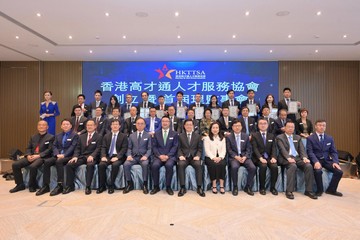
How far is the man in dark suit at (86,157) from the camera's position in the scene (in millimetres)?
4090

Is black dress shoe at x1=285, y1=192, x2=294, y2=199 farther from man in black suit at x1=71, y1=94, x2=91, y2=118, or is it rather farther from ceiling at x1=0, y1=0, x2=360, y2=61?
man in black suit at x1=71, y1=94, x2=91, y2=118

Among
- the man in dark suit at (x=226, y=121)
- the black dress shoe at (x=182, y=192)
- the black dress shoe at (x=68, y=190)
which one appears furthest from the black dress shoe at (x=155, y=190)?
the man in dark suit at (x=226, y=121)

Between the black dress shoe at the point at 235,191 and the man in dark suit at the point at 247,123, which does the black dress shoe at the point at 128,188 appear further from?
the man in dark suit at the point at 247,123

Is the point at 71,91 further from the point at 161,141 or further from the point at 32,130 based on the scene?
the point at 161,141

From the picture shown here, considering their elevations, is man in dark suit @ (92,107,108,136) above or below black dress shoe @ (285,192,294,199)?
above

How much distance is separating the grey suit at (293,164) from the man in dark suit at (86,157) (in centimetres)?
327

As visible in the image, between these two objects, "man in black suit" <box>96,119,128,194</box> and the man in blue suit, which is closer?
"man in black suit" <box>96,119,128,194</box>

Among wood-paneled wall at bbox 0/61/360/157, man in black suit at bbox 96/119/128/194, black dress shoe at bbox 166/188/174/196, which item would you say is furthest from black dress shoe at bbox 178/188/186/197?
wood-paneled wall at bbox 0/61/360/157

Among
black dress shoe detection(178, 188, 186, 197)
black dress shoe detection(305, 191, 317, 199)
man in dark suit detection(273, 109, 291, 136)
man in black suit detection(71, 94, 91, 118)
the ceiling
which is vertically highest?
the ceiling

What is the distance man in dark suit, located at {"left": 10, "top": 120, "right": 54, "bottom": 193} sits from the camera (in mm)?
→ 4125

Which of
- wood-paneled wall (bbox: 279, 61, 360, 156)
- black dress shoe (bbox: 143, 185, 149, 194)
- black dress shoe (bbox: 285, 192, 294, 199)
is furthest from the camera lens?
wood-paneled wall (bbox: 279, 61, 360, 156)

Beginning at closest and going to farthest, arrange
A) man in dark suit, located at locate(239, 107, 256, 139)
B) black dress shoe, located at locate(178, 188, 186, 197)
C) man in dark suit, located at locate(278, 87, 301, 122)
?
black dress shoe, located at locate(178, 188, 186, 197) → man in dark suit, located at locate(239, 107, 256, 139) → man in dark suit, located at locate(278, 87, 301, 122)

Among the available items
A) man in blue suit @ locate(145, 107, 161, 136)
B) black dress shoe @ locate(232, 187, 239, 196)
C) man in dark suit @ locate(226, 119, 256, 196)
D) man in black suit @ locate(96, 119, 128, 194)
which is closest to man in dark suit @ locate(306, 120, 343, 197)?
man in dark suit @ locate(226, 119, 256, 196)

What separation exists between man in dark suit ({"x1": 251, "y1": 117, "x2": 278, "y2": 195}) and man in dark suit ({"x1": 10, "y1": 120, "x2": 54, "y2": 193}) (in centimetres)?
374
